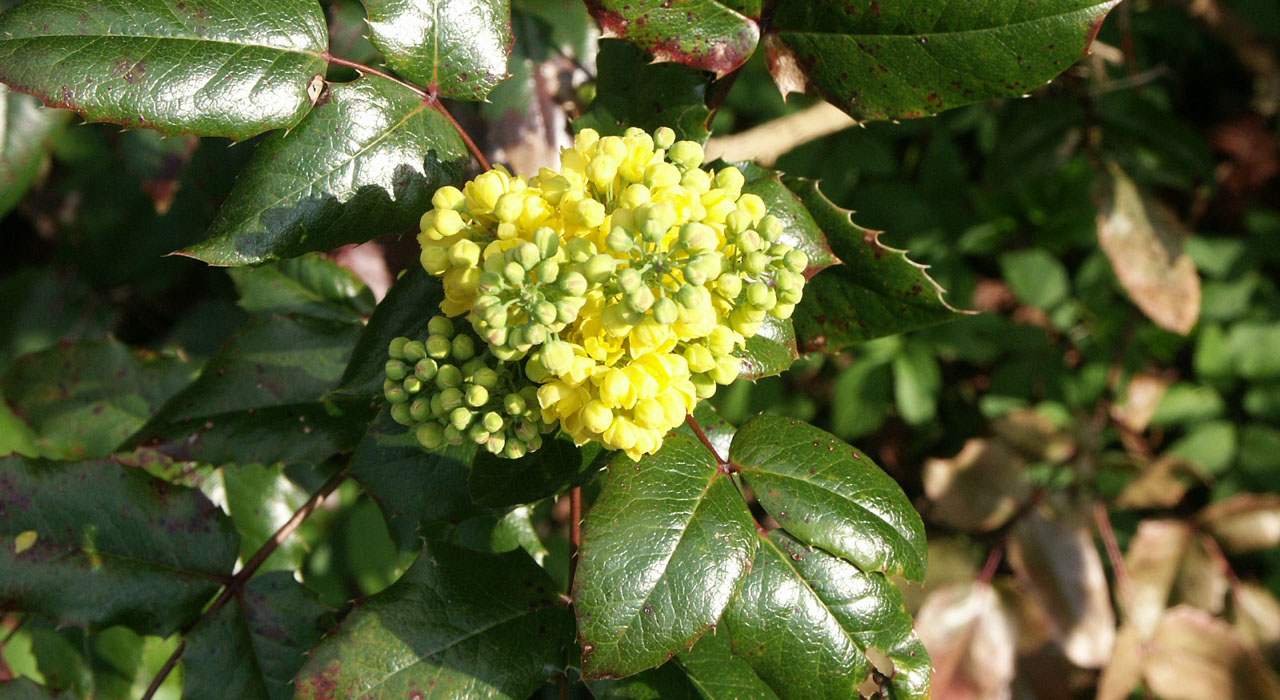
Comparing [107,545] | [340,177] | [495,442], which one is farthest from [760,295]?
[107,545]

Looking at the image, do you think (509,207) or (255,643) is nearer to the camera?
(509,207)

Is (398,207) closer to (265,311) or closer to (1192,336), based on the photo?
(265,311)

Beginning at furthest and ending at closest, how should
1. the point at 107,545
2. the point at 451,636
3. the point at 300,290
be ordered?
the point at 300,290 → the point at 107,545 → the point at 451,636

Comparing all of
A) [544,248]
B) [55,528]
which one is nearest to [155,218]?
[55,528]

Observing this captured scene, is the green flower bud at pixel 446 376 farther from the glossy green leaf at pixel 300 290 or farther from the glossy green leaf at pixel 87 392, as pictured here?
the glossy green leaf at pixel 87 392

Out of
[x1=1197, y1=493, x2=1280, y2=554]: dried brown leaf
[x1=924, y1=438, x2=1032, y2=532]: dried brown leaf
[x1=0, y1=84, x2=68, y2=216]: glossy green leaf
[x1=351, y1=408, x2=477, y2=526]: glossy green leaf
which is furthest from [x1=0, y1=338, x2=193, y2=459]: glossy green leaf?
[x1=1197, y1=493, x2=1280, y2=554]: dried brown leaf

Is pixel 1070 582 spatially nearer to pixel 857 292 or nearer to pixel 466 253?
pixel 857 292

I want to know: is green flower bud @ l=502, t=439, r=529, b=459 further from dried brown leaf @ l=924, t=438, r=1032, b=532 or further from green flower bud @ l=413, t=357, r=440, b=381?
dried brown leaf @ l=924, t=438, r=1032, b=532
